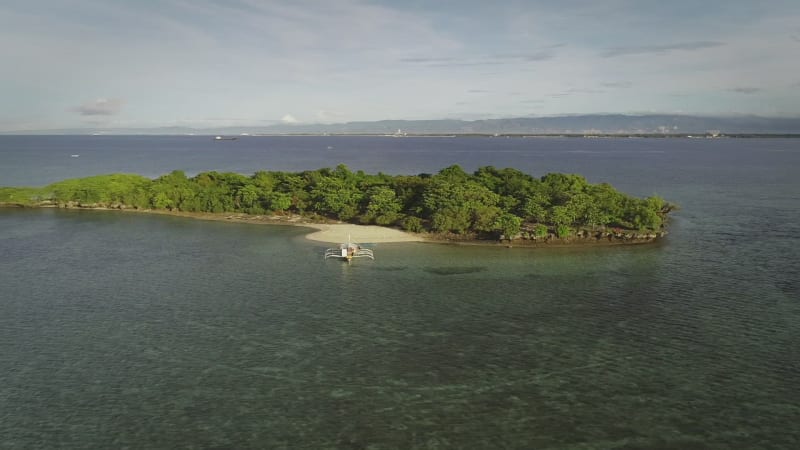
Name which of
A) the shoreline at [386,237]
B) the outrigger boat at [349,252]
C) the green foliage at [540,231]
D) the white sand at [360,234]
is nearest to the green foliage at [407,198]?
the green foliage at [540,231]

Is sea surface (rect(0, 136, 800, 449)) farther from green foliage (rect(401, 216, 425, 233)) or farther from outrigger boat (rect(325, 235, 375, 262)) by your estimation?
green foliage (rect(401, 216, 425, 233))

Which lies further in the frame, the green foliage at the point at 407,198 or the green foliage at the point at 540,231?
the green foliage at the point at 407,198

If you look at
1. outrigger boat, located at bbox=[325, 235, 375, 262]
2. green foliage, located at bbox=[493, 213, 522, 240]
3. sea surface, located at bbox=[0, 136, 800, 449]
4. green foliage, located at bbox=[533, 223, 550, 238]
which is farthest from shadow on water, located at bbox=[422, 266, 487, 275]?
green foliage, located at bbox=[533, 223, 550, 238]

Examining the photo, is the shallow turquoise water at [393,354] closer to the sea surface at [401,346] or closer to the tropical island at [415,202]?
the sea surface at [401,346]

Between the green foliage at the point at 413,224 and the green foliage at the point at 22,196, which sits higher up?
the green foliage at the point at 22,196

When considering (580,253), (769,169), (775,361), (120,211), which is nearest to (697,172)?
(769,169)

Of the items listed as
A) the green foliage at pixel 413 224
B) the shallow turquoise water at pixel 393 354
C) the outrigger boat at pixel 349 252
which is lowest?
the shallow turquoise water at pixel 393 354

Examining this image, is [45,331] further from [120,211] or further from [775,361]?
[120,211]
